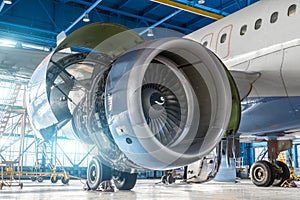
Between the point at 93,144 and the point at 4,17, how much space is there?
561 inches

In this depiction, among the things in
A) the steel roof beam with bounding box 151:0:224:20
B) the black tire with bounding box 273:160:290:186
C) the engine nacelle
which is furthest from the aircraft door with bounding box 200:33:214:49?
the steel roof beam with bounding box 151:0:224:20

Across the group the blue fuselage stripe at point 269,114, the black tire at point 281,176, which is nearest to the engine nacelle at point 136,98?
the blue fuselage stripe at point 269,114

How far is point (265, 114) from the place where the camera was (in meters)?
5.27

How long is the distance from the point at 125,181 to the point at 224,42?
2.65m

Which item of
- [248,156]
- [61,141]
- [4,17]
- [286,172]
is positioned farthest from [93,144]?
[248,156]

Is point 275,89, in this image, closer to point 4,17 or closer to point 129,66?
point 129,66

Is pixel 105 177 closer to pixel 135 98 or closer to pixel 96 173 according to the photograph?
pixel 96 173

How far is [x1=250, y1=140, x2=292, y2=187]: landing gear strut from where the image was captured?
7.97 metres

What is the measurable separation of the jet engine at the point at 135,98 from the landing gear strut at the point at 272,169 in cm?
581

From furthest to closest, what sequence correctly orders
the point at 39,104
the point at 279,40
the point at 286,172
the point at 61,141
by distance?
the point at 61,141 < the point at 286,172 < the point at 279,40 < the point at 39,104

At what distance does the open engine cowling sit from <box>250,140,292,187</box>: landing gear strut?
5797mm

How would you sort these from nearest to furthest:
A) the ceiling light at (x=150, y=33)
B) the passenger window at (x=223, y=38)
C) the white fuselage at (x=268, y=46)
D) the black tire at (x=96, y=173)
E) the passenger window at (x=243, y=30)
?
the ceiling light at (x=150, y=33) → the white fuselage at (x=268, y=46) → the passenger window at (x=243, y=30) → the black tire at (x=96, y=173) → the passenger window at (x=223, y=38)

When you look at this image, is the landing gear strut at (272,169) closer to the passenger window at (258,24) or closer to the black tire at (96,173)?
the passenger window at (258,24)

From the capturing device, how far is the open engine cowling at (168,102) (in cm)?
220
